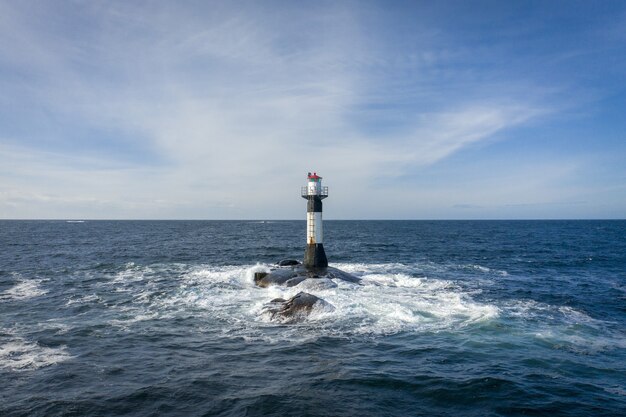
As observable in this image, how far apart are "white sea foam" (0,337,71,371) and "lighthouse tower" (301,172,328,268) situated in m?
21.2

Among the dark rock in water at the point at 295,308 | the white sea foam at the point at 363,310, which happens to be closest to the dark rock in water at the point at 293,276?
the white sea foam at the point at 363,310

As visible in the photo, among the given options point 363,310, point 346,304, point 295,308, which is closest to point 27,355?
point 295,308

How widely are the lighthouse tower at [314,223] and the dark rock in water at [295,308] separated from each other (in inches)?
479

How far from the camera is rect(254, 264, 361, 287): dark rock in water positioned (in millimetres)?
31891

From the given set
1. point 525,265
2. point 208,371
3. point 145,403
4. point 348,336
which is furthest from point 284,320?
point 525,265

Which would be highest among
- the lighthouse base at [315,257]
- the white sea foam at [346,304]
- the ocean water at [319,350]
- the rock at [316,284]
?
the lighthouse base at [315,257]

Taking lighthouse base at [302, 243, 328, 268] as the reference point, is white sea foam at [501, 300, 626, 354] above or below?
below

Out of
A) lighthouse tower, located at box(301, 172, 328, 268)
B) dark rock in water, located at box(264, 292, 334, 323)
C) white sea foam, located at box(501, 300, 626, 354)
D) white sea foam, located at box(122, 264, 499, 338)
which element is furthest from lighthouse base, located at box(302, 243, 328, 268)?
white sea foam, located at box(501, 300, 626, 354)

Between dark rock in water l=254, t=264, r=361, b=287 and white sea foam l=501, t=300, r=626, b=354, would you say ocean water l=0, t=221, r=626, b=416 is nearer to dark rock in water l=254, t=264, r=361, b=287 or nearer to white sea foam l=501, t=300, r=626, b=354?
white sea foam l=501, t=300, r=626, b=354

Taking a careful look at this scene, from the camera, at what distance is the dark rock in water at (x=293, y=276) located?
1256 inches

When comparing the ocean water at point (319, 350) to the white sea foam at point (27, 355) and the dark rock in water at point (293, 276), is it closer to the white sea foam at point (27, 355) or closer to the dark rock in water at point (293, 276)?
the white sea foam at point (27, 355)

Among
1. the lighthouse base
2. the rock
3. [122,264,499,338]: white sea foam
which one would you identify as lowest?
[122,264,499,338]: white sea foam

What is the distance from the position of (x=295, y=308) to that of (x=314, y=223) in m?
14.2

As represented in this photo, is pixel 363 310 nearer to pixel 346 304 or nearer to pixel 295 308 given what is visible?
pixel 346 304
